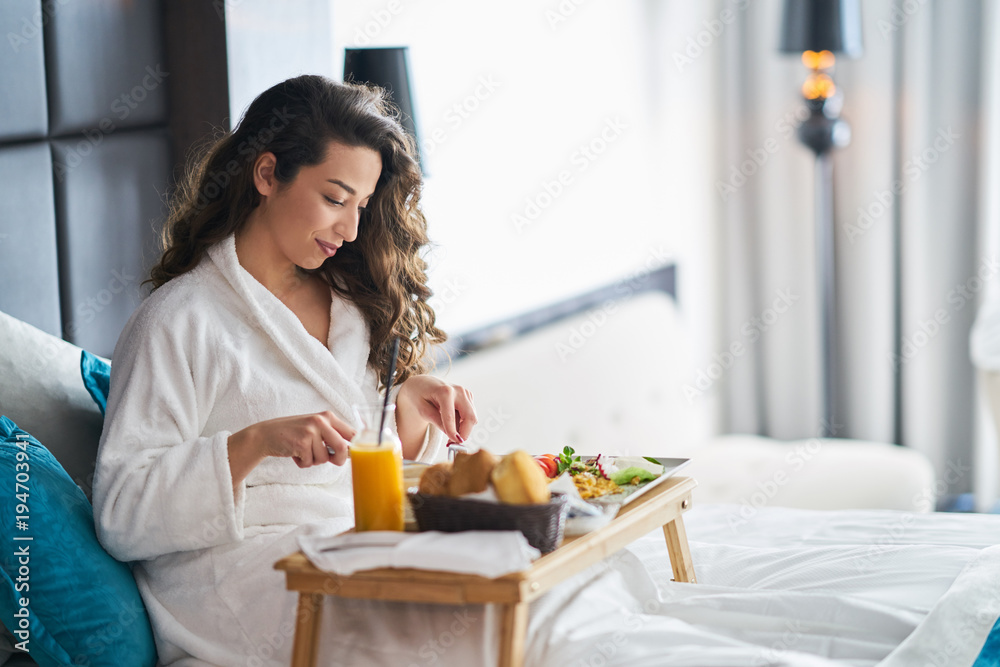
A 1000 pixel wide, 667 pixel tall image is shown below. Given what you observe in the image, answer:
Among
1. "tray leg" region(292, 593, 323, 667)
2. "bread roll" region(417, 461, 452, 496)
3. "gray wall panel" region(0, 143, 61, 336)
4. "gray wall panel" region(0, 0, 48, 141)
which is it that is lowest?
"tray leg" region(292, 593, 323, 667)

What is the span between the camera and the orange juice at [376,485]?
1.21 metres

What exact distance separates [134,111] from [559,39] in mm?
1653

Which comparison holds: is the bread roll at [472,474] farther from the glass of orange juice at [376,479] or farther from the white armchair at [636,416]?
the white armchair at [636,416]

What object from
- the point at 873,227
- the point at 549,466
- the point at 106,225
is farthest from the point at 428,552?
the point at 873,227

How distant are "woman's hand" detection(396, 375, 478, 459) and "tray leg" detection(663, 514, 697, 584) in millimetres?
360

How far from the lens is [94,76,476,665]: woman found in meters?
1.37

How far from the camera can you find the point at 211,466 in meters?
1.36

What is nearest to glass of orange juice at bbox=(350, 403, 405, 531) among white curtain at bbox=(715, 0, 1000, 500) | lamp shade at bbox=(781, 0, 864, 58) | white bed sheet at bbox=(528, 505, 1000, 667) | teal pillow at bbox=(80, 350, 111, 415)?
white bed sheet at bbox=(528, 505, 1000, 667)

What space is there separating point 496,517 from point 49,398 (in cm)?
A: 84

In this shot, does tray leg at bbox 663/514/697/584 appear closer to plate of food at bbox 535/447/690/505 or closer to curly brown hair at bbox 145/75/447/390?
plate of food at bbox 535/447/690/505

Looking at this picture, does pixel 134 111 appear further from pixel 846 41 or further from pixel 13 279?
pixel 846 41

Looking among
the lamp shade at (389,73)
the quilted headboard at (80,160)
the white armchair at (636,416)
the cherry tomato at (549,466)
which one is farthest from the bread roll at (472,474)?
the white armchair at (636,416)

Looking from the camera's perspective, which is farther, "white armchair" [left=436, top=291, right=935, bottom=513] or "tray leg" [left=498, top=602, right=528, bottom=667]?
"white armchair" [left=436, top=291, right=935, bottom=513]

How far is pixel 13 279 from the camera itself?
178 centimetres
